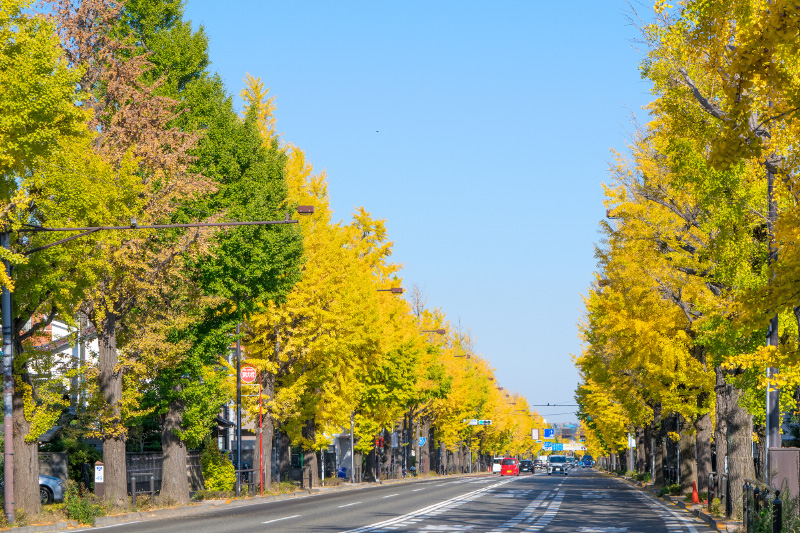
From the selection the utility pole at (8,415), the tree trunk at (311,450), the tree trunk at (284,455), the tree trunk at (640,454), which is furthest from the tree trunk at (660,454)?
the utility pole at (8,415)

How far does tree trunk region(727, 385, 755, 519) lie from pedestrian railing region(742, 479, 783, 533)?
5308mm

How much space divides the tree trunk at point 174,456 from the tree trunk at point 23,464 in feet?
25.8

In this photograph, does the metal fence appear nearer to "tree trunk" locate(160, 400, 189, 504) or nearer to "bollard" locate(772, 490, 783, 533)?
"tree trunk" locate(160, 400, 189, 504)

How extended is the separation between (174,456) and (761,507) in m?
20.6

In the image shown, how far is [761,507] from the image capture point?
17594 millimetres

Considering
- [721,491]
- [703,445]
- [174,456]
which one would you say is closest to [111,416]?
[174,456]

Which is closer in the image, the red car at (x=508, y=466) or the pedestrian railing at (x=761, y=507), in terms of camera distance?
the pedestrian railing at (x=761, y=507)

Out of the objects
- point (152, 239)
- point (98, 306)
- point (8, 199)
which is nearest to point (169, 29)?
point (152, 239)

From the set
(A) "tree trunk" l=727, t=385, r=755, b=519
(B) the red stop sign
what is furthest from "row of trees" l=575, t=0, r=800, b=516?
(B) the red stop sign

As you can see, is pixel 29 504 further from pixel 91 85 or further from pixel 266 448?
pixel 266 448

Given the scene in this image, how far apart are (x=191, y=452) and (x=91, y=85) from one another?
19.5 m

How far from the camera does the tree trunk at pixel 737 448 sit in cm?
2511

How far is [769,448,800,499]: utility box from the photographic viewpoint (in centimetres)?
1811

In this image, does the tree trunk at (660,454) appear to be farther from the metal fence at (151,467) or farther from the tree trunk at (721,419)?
the metal fence at (151,467)
